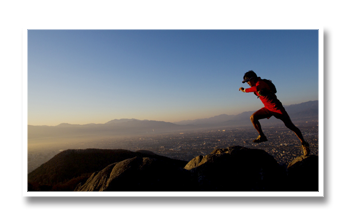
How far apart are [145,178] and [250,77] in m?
3.60

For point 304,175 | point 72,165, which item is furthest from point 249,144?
point 72,165

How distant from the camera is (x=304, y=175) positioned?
3938 mm

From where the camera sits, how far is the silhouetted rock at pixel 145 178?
331cm

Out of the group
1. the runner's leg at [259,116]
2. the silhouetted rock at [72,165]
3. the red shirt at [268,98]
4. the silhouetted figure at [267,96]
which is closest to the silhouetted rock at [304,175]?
the silhouetted figure at [267,96]

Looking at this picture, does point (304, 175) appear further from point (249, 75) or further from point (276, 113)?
point (249, 75)

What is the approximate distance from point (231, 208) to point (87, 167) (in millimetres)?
7350

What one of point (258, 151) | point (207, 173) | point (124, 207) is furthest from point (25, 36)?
point (258, 151)

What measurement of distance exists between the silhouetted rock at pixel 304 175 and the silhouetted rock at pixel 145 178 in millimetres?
2897

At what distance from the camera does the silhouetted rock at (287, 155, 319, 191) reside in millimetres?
3707

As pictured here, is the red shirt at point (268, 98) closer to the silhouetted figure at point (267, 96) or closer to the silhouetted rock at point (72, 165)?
the silhouetted figure at point (267, 96)

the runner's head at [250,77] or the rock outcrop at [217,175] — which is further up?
the runner's head at [250,77]

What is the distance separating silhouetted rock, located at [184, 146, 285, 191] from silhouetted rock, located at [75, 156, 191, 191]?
51 centimetres
